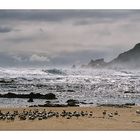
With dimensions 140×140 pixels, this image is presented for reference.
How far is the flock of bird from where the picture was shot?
270 inches

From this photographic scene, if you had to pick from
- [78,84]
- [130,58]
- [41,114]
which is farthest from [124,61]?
[41,114]

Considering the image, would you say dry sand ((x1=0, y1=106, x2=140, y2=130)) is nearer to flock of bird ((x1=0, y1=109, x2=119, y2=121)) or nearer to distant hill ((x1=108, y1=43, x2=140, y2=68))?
flock of bird ((x1=0, y1=109, x2=119, y2=121))

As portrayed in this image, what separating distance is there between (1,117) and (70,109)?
0.51 meters

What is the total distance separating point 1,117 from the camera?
6855 mm

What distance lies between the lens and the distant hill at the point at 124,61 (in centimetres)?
686

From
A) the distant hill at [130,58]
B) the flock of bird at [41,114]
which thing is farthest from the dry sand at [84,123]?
the distant hill at [130,58]

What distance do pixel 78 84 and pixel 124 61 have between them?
1.25 feet

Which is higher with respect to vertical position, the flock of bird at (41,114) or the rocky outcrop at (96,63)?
the rocky outcrop at (96,63)

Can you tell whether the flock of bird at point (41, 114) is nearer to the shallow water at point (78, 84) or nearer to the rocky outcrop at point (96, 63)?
the shallow water at point (78, 84)

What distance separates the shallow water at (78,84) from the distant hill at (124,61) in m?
0.04

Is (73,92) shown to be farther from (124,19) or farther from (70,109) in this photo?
(124,19)

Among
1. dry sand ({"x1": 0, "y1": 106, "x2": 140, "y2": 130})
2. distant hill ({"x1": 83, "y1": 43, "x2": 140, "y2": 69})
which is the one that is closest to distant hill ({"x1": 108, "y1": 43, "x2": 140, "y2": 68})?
distant hill ({"x1": 83, "y1": 43, "x2": 140, "y2": 69})
